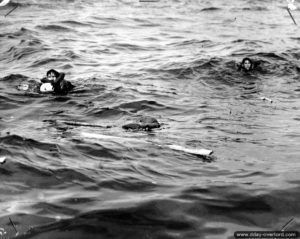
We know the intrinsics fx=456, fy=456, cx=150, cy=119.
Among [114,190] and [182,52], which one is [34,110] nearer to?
[114,190]

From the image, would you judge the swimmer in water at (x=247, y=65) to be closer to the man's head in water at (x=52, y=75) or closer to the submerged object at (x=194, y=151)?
the man's head in water at (x=52, y=75)

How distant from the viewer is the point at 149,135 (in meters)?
9.40

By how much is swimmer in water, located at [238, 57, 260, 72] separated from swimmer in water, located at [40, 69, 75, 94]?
610cm

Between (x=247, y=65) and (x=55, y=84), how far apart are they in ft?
21.7

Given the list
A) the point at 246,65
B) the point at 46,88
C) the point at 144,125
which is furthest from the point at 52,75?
the point at 246,65

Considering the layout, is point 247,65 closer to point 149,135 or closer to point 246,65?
point 246,65

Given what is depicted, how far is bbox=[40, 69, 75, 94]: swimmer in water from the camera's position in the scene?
1302 cm

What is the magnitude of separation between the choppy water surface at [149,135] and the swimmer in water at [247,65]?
1.07 feet

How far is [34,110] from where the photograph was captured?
1168 centimetres

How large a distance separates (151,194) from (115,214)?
82 centimetres

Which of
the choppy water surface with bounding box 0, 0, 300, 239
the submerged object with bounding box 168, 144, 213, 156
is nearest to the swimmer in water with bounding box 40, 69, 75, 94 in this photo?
the choppy water surface with bounding box 0, 0, 300, 239

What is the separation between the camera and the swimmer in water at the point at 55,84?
13.0 metres

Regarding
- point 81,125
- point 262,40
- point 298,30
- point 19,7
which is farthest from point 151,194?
point 19,7

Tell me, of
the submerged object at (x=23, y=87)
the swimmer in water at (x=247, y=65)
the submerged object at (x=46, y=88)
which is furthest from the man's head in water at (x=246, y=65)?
the submerged object at (x=23, y=87)
